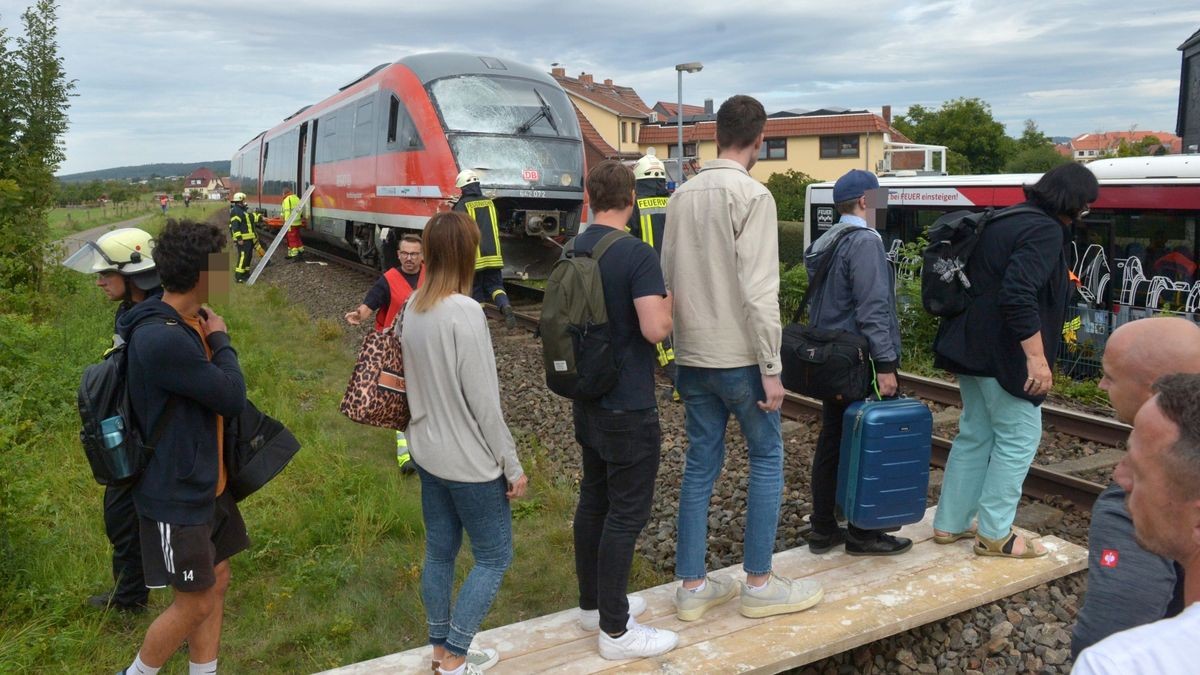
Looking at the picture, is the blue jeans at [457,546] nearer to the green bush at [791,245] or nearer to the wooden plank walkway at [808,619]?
the wooden plank walkway at [808,619]

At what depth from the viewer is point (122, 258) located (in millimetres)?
3246

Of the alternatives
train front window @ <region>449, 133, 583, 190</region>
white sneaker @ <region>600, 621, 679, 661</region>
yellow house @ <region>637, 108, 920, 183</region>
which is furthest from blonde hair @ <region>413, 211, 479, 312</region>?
yellow house @ <region>637, 108, 920, 183</region>

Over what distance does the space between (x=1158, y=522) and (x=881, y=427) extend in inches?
99.0

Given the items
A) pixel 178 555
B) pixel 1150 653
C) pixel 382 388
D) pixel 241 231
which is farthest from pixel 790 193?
pixel 1150 653

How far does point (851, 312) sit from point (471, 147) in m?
8.33

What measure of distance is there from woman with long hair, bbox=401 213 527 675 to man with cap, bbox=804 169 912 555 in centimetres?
172

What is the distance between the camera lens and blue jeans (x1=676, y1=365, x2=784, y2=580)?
358cm

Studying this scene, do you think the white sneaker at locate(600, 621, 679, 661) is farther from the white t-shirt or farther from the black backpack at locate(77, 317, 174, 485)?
the white t-shirt

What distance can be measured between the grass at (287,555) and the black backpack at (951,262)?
1892 mm

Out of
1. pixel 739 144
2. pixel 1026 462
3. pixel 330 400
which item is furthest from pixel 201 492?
pixel 330 400

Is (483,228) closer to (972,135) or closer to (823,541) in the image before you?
(823,541)

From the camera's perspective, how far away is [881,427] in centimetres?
397

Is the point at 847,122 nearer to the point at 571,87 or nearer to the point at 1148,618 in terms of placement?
the point at 571,87

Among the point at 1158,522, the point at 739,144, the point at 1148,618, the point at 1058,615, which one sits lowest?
the point at 1058,615
